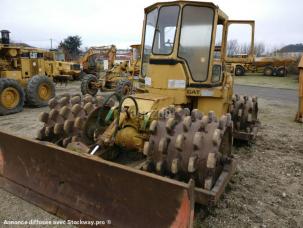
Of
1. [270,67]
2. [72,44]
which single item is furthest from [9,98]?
[72,44]

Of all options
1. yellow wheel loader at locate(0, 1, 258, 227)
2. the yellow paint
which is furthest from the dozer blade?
the yellow paint

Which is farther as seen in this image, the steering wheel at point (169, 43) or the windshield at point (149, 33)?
the windshield at point (149, 33)

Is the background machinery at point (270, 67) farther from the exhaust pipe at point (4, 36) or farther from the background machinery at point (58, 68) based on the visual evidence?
the exhaust pipe at point (4, 36)

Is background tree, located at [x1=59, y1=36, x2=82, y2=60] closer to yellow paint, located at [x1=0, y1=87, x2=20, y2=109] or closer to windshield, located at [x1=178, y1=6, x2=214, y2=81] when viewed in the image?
yellow paint, located at [x1=0, y1=87, x2=20, y2=109]

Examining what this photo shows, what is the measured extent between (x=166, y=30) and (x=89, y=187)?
2.57 meters

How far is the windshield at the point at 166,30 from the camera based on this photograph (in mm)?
4184

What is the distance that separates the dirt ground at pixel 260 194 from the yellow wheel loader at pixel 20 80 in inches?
128

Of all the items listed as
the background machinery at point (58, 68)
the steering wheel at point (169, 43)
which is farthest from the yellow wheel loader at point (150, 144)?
the background machinery at point (58, 68)

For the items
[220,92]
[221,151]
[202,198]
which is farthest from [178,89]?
[202,198]

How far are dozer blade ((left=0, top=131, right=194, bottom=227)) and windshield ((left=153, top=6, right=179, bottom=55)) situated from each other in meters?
2.16

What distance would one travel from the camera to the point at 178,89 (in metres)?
4.27

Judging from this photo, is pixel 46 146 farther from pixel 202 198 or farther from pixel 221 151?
pixel 221 151

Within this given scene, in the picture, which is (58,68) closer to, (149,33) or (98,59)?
(98,59)

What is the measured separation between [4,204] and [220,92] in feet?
10.9
